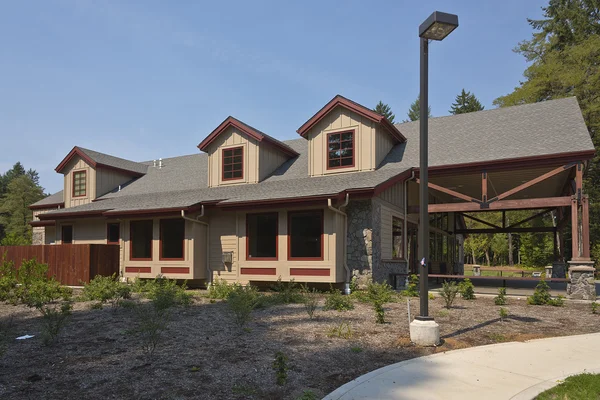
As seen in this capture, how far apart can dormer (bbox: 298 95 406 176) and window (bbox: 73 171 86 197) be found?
12608mm

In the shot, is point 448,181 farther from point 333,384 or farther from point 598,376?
point 333,384

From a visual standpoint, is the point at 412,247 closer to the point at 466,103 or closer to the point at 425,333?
the point at 425,333

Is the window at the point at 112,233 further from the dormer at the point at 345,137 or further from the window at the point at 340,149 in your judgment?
the window at the point at 340,149

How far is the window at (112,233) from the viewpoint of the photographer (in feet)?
60.3

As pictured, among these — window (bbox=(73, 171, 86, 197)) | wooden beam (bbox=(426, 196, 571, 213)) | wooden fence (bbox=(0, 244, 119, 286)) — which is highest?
window (bbox=(73, 171, 86, 197))

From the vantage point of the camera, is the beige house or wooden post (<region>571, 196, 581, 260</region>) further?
the beige house

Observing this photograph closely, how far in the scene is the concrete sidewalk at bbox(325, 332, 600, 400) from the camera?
4723mm

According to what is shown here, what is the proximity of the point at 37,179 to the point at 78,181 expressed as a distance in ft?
367

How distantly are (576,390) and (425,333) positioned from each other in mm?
2333

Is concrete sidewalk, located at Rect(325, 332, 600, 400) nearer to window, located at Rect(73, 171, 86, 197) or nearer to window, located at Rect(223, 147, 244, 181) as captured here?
window, located at Rect(223, 147, 244, 181)

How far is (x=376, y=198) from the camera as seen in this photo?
1409cm

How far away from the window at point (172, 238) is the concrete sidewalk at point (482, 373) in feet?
37.9

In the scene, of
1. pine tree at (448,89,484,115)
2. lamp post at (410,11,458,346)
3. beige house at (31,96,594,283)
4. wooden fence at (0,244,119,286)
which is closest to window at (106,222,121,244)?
beige house at (31,96,594,283)

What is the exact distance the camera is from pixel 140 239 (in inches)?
669
